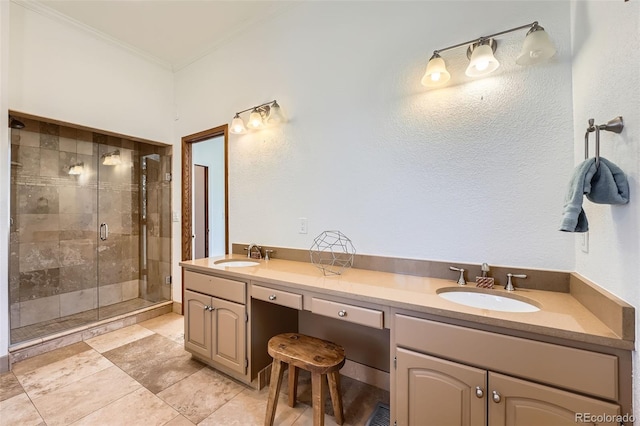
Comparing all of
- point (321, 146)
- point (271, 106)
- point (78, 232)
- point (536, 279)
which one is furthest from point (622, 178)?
point (78, 232)

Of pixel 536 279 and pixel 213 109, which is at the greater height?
pixel 213 109

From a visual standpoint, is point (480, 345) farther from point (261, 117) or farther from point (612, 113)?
point (261, 117)

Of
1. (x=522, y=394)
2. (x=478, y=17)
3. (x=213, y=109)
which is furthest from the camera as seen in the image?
(x=213, y=109)

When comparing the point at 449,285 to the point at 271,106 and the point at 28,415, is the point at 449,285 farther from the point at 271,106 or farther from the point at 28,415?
the point at 28,415

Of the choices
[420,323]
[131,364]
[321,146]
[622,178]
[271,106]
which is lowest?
[131,364]

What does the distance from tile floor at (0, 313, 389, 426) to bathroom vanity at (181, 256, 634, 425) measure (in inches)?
17.0

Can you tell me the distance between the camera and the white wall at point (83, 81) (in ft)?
7.27

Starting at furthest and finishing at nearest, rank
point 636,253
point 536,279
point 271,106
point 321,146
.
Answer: point 271,106 < point 321,146 < point 536,279 < point 636,253

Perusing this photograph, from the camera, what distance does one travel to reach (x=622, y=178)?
0.89 meters

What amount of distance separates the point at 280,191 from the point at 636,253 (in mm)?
2028

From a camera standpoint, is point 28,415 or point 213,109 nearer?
point 28,415

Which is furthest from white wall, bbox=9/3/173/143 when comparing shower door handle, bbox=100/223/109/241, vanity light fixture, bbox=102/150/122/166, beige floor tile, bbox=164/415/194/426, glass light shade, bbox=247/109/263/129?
beige floor tile, bbox=164/415/194/426

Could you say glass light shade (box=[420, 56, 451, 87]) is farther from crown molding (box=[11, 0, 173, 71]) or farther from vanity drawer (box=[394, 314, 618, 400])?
crown molding (box=[11, 0, 173, 71])

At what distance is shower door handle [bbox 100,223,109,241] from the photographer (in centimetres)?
335
